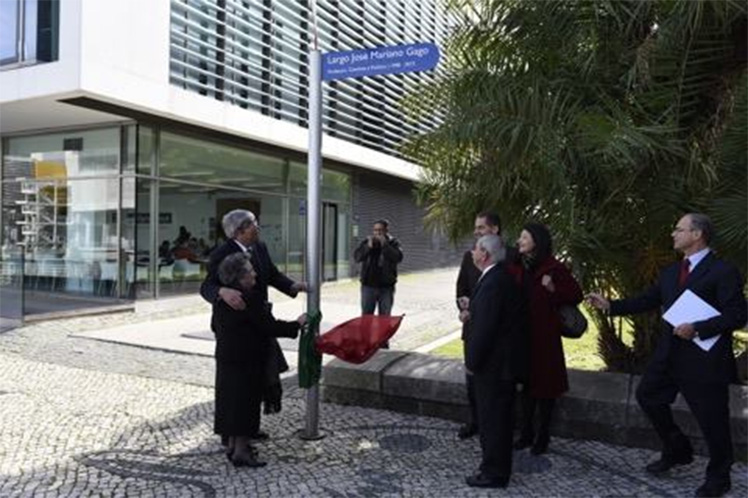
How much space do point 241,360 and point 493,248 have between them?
1.75m

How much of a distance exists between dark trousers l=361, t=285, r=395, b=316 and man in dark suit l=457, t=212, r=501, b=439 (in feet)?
11.3

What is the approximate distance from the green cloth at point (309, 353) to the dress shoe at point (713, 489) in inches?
103

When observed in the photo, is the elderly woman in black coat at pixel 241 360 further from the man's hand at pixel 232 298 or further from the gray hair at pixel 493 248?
the gray hair at pixel 493 248

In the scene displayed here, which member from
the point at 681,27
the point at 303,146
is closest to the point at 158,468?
the point at 681,27

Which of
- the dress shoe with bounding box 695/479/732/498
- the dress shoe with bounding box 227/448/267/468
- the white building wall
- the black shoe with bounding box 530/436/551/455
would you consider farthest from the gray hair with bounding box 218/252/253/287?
the white building wall

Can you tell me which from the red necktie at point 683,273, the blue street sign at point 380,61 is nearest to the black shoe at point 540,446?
the red necktie at point 683,273

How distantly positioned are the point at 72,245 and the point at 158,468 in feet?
38.1

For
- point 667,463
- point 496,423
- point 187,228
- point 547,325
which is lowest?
point 667,463

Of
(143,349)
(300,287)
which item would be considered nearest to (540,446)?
(300,287)

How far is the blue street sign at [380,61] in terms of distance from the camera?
500 centimetres

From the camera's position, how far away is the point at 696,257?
4.35 metres

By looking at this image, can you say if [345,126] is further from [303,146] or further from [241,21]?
[241,21]

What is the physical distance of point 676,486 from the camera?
454 centimetres

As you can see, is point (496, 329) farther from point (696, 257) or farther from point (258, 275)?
point (258, 275)
